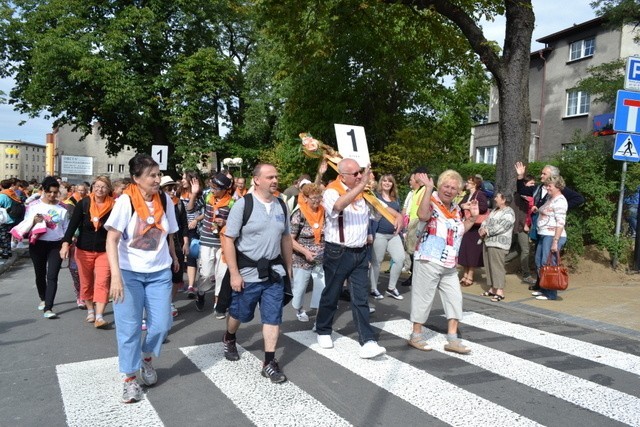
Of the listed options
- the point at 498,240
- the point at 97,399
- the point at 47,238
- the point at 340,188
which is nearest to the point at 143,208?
the point at 97,399

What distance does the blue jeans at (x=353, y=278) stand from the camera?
536 cm

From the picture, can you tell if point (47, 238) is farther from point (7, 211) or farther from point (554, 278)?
point (7, 211)

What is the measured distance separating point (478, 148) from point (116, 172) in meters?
51.8

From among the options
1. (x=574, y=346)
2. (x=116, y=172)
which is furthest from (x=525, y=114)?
(x=116, y=172)

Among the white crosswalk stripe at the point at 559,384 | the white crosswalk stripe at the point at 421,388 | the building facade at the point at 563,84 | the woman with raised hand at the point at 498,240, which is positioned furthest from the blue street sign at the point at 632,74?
the building facade at the point at 563,84

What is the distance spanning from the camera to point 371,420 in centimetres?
391

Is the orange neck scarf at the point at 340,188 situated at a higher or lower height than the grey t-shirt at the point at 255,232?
higher

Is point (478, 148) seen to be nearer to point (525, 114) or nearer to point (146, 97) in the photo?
point (146, 97)

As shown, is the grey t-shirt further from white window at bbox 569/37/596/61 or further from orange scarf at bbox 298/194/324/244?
white window at bbox 569/37/596/61

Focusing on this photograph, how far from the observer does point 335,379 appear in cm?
473

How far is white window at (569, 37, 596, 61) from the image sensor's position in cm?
2889

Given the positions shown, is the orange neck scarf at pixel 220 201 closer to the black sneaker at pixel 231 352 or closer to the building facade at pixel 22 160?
the black sneaker at pixel 231 352

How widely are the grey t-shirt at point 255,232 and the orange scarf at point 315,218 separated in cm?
191

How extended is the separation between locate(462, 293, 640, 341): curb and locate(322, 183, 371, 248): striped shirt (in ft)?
10.6
